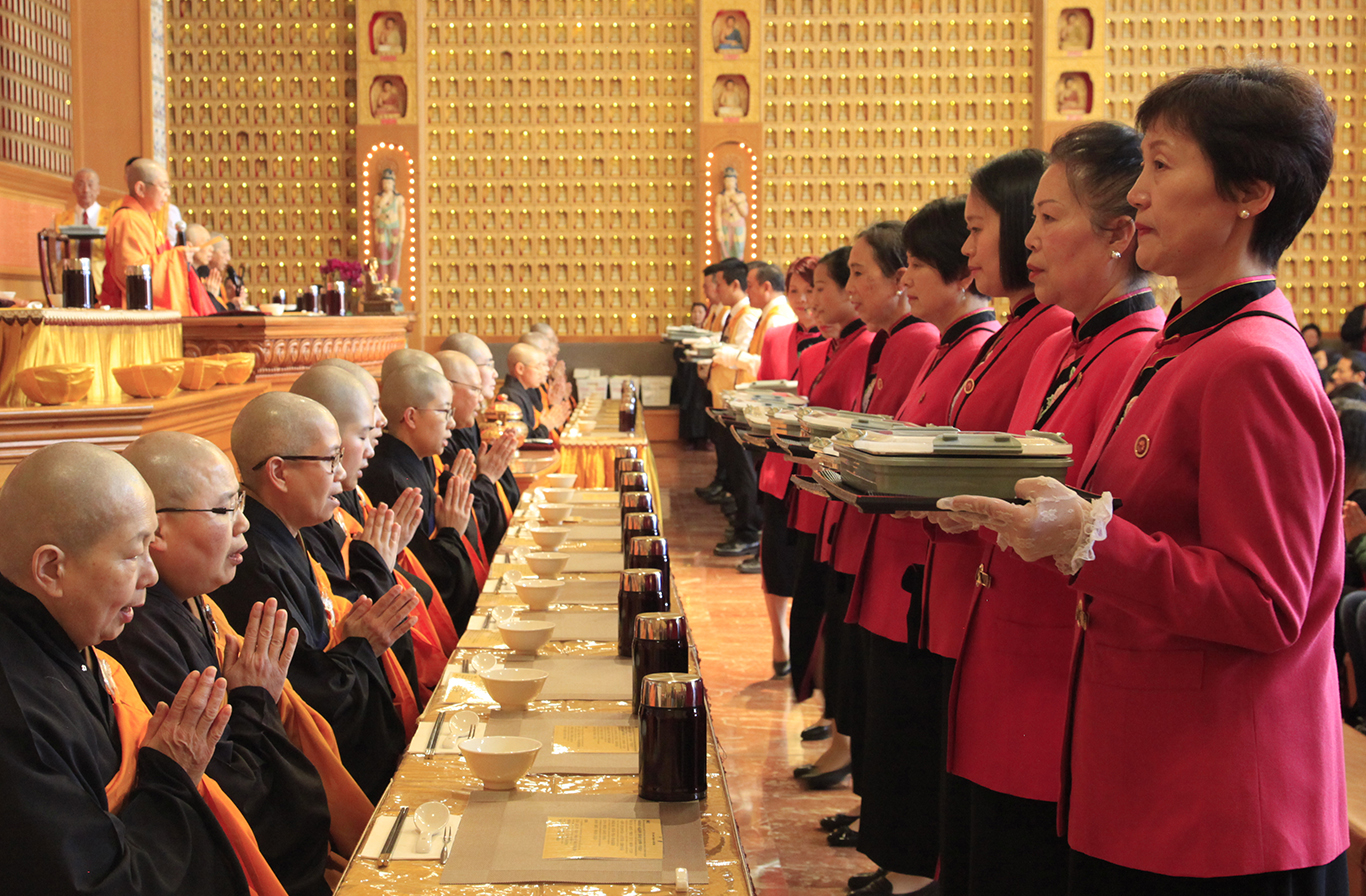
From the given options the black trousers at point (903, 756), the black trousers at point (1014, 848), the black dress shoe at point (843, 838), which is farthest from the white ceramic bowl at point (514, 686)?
the black dress shoe at point (843, 838)

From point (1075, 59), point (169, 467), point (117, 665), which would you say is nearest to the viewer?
point (117, 665)

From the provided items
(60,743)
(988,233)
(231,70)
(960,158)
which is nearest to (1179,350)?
(988,233)

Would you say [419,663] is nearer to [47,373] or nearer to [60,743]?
[47,373]

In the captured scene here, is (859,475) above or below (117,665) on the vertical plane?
above

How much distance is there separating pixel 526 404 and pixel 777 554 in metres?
3.50

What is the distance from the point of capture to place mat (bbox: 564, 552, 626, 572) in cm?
381

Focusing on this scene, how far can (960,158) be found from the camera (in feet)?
53.2

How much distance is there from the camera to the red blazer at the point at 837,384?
14.6 feet

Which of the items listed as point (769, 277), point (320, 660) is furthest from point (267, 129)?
point (320, 660)

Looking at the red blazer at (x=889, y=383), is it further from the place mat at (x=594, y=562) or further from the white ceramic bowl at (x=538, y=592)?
the white ceramic bowl at (x=538, y=592)

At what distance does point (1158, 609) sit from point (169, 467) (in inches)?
74.4

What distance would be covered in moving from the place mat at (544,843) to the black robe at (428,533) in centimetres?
224

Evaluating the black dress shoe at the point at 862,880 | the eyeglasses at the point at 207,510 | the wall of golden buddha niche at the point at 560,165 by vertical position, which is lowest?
the black dress shoe at the point at 862,880

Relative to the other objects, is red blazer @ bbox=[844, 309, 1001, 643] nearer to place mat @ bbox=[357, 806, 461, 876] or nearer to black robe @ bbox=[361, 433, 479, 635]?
place mat @ bbox=[357, 806, 461, 876]
